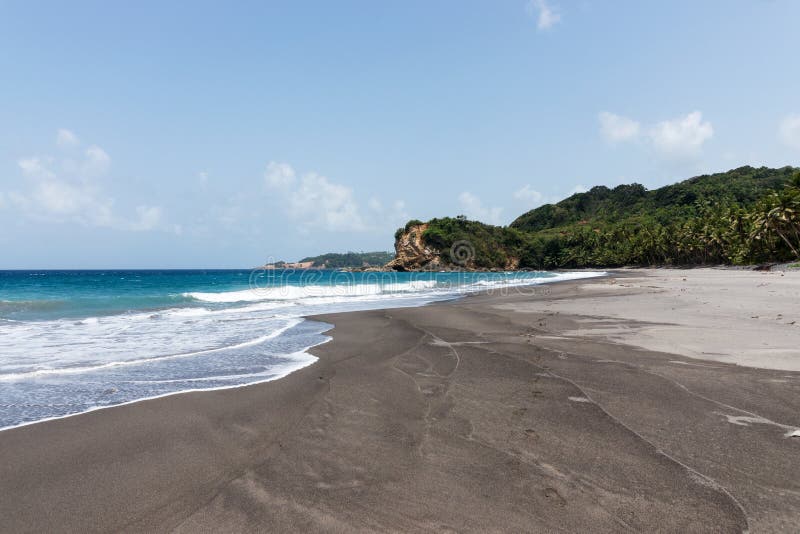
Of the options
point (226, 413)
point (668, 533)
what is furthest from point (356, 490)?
point (226, 413)

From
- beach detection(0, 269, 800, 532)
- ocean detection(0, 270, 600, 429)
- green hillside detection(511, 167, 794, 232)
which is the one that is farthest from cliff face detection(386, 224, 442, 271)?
beach detection(0, 269, 800, 532)

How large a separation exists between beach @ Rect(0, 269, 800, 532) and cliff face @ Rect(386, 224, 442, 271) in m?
145

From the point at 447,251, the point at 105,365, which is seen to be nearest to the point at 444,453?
the point at 105,365

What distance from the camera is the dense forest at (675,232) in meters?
64.1

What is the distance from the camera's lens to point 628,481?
3787 millimetres

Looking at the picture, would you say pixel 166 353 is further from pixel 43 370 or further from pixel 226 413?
pixel 226 413

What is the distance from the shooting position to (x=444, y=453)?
4531 mm

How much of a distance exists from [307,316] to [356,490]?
17.8m

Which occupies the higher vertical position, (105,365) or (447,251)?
(447,251)

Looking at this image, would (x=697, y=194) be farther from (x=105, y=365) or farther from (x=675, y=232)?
(x=105, y=365)

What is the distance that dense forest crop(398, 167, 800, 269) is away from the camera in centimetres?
6412

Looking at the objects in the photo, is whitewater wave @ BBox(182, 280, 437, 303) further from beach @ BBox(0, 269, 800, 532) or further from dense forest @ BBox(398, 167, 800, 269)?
dense forest @ BBox(398, 167, 800, 269)

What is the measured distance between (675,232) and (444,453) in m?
114

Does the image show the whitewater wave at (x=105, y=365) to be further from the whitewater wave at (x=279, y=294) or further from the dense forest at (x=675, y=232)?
the dense forest at (x=675, y=232)
